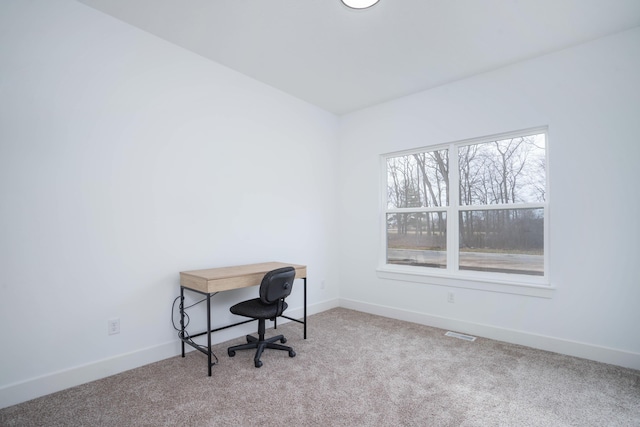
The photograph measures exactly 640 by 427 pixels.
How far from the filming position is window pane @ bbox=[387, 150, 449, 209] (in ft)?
12.9

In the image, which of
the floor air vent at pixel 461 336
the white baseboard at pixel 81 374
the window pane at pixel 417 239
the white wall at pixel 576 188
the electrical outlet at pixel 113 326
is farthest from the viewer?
the window pane at pixel 417 239

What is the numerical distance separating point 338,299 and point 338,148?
221cm

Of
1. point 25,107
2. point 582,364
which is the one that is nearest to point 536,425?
point 582,364

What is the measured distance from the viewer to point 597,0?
7.74 feet

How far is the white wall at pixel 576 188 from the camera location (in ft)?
8.95

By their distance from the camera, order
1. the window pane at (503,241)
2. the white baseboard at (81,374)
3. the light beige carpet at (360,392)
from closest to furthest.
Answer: the light beige carpet at (360,392)
the white baseboard at (81,374)
the window pane at (503,241)

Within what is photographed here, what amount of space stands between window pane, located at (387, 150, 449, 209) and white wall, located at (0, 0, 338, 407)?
5.73 feet

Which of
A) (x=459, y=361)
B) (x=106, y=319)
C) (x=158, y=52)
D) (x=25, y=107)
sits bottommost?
(x=459, y=361)

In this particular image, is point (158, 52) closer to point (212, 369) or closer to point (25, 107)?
point (25, 107)

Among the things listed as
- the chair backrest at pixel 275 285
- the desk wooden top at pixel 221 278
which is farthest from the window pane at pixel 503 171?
the desk wooden top at pixel 221 278

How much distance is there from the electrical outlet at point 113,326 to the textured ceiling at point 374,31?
242 cm

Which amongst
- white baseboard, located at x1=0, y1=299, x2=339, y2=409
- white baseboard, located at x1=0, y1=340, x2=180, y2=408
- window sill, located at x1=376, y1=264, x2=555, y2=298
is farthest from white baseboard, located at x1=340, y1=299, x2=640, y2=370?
white baseboard, located at x1=0, y1=340, x2=180, y2=408

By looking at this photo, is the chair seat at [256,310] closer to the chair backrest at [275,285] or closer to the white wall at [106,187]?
the chair backrest at [275,285]

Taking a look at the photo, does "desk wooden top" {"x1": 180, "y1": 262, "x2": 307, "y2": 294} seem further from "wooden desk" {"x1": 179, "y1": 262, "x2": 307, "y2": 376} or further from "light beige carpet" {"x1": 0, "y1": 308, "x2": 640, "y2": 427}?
"light beige carpet" {"x1": 0, "y1": 308, "x2": 640, "y2": 427}
